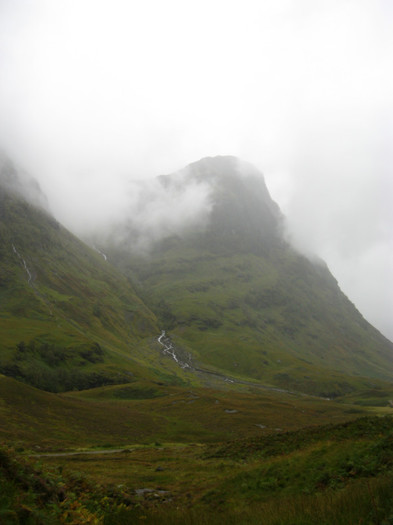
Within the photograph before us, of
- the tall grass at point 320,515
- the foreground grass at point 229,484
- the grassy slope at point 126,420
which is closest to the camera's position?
the tall grass at point 320,515

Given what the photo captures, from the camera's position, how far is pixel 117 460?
122ft

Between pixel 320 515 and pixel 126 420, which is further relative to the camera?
pixel 126 420

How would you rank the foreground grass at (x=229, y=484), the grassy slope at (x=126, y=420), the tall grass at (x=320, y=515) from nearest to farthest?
the tall grass at (x=320, y=515)
the foreground grass at (x=229, y=484)
the grassy slope at (x=126, y=420)

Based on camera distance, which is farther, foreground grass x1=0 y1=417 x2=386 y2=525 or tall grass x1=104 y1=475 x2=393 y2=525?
foreground grass x1=0 y1=417 x2=386 y2=525

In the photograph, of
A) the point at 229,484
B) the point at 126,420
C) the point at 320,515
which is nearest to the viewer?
the point at 320,515

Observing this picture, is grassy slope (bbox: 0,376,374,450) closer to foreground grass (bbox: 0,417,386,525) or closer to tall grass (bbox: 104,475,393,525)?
foreground grass (bbox: 0,417,386,525)

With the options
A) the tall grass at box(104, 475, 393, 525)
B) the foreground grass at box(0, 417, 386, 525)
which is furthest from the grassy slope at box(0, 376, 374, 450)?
the tall grass at box(104, 475, 393, 525)

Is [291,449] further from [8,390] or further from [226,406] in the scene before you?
[226,406]

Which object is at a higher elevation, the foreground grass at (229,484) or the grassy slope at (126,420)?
the foreground grass at (229,484)

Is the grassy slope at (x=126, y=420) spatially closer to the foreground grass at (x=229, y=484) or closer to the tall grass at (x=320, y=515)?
the foreground grass at (x=229, y=484)

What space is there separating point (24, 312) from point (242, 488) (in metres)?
207

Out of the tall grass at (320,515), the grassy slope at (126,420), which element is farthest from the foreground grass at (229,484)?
the grassy slope at (126,420)

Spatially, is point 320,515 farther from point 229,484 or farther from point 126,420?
point 126,420

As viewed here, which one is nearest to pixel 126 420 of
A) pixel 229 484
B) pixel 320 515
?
pixel 229 484
